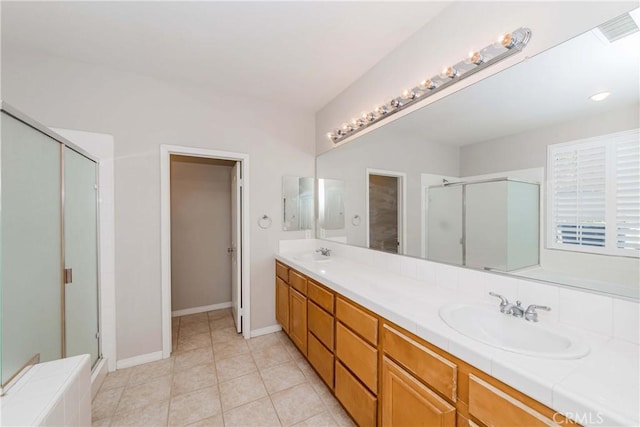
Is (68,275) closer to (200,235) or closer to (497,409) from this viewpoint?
(200,235)

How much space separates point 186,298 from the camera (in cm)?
343

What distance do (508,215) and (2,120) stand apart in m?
2.37

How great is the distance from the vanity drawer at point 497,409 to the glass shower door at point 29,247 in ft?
5.47

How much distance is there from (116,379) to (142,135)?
2.09m

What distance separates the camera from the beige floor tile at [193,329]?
2.84 m

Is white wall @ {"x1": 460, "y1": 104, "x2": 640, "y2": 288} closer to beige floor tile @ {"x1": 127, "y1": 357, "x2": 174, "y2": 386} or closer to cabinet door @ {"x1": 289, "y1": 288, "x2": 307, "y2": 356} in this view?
cabinet door @ {"x1": 289, "y1": 288, "x2": 307, "y2": 356}

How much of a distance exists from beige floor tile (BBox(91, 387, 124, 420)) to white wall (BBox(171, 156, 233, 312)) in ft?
4.97

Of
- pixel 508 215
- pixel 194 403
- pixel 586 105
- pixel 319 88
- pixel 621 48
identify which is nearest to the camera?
pixel 621 48

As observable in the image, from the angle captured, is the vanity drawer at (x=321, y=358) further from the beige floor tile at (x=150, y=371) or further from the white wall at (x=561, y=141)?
the white wall at (x=561, y=141)

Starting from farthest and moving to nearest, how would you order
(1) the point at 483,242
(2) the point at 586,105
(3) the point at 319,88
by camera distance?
(3) the point at 319,88 → (1) the point at 483,242 → (2) the point at 586,105

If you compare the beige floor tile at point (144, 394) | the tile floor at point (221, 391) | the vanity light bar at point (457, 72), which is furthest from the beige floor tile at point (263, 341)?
the vanity light bar at point (457, 72)

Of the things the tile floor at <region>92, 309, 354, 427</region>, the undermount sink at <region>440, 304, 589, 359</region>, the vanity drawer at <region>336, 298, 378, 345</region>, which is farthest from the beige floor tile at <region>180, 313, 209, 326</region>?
the undermount sink at <region>440, 304, 589, 359</region>

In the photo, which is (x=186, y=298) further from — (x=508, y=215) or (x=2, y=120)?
(x=508, y=215)

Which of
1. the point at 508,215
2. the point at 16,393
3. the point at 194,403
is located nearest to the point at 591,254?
the point at 508,215
